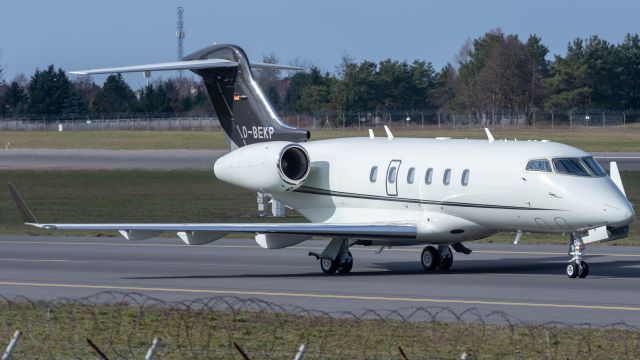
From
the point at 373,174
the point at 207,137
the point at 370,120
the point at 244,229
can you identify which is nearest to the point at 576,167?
the point at 373,174

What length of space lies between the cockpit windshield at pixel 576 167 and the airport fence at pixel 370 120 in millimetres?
74140

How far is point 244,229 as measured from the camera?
22.9 m

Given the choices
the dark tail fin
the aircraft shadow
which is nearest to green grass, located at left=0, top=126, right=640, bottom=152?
the dark tail fin

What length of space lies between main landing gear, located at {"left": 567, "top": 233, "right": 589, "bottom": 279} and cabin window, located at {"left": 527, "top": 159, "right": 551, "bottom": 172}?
4.28 ft

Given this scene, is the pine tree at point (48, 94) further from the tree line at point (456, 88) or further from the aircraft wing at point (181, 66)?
the aircraft wing at point (181, 66)

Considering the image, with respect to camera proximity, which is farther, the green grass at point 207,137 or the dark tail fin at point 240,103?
A: the green grass at point 207,137

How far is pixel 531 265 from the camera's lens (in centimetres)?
2602

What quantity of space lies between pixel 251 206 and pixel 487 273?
20.2 metres

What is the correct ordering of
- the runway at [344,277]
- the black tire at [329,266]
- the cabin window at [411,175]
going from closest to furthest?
the runway at [344,277]
the cabin window at [411,175]
the black tire at [329,266]

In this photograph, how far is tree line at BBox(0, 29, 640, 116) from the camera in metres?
116

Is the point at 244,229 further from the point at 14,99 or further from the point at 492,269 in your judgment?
the point at 14,99

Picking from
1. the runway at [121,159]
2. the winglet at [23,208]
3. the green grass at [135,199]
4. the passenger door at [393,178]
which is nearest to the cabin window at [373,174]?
the passenger door at [393,178]

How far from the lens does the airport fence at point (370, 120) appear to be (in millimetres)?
103012

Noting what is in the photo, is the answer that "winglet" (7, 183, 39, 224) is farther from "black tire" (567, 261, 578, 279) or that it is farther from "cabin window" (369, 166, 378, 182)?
"black tire" (567, 261, 578, 279)
